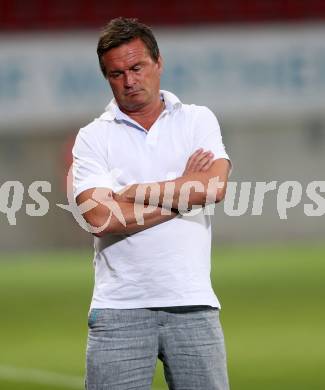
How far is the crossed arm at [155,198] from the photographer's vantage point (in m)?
4.88

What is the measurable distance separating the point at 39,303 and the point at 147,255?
9399 millimetres

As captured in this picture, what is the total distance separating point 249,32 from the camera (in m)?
20.7

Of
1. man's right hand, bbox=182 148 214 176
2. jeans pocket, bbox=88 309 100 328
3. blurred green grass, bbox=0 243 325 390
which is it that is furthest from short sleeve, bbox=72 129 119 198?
blurred green grass, bbox=0 243 325 390

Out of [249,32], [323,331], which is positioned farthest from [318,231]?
[323,331]

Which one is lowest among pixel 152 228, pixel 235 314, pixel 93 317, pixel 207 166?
pixel 235 314

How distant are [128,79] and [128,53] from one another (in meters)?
0.10

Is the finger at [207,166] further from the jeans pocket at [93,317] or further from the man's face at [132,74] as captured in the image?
the jeans pocket at [93,317]

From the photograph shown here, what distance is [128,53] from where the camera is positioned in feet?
16.1

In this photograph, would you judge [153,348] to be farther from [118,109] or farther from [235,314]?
[235,314]

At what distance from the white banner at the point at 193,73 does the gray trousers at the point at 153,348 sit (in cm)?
1521

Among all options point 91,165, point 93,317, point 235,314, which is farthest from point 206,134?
point 235,314

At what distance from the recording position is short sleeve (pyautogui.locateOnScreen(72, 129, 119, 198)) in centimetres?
497

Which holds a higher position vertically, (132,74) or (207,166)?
(132,74)

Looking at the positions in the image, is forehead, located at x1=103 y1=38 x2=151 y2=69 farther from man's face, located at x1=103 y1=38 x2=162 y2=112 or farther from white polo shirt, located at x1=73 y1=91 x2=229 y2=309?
white polo shirt, located at x1=73 y1=91 x2=229 y2=309
